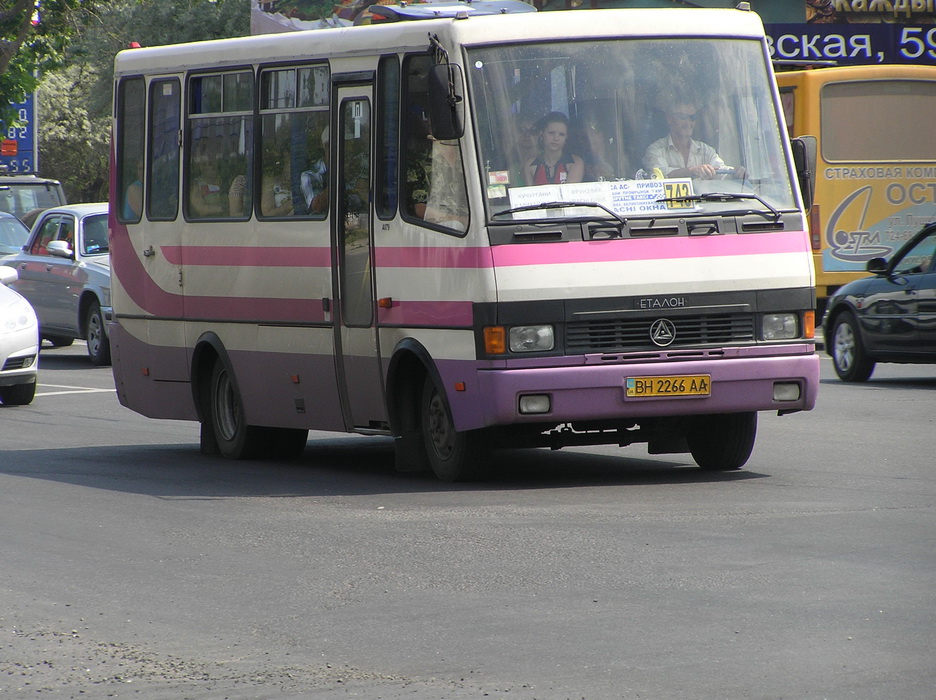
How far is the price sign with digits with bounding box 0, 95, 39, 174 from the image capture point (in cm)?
4391

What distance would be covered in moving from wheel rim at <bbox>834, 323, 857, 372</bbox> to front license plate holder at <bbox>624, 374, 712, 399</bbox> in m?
8.76

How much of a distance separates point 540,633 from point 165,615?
1524 millimetres

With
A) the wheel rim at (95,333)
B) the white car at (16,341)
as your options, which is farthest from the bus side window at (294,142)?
the wheel rim at (95,333)

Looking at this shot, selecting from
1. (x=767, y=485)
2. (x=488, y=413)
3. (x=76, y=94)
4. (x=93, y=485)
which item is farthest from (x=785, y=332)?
(x=76, y=94)

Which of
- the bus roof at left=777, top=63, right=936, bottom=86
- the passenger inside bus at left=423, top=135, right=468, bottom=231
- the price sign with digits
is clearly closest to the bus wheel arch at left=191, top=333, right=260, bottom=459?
the passenger inside bus at left=423, top=135, right=468, bottom=231

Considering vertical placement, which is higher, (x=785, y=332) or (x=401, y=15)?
(x=401, y=15)

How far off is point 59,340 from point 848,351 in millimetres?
12041

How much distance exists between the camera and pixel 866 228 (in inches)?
941

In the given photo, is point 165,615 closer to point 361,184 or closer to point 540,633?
point 540,633

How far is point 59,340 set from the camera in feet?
86.3

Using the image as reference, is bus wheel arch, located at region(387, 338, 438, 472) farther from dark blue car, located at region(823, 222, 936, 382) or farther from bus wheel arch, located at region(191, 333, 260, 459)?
dark blue car, located at region(823, 222, 936, 382)

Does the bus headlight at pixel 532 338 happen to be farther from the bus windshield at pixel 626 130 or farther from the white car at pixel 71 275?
the white car at pixel 71 275

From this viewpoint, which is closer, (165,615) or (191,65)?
(165,615)

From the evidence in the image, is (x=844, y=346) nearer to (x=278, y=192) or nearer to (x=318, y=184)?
(x=278, y=192)
